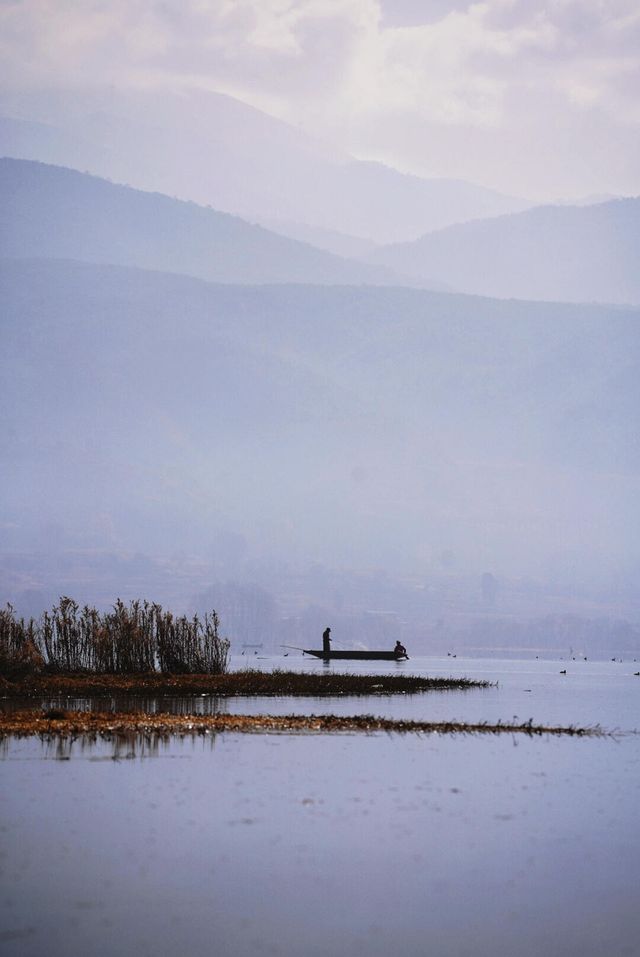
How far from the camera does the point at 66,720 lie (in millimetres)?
43094

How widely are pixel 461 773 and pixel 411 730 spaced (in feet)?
31.3

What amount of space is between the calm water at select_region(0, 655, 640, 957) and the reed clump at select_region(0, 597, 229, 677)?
2298 centimetres

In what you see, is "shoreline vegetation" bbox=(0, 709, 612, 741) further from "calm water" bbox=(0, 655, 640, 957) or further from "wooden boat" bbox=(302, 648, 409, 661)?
"wooden boat" bbox=(302, 648, 409, 661)

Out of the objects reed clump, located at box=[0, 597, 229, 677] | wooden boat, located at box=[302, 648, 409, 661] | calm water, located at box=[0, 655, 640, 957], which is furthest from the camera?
wooden boat, located at box=[302, 648, 409, 661]

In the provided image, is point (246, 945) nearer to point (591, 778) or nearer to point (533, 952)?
point (533, 952)

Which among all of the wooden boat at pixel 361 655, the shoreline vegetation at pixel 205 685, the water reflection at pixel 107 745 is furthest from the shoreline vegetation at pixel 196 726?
the wooden boat at pixel 361 655

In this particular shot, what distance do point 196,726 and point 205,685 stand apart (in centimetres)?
1963

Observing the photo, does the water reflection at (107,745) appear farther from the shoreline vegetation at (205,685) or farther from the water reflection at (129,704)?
the shoreline vegetation at (205,685)

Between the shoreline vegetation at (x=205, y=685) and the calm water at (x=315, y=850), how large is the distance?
56.5 feet

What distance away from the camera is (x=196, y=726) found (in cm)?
4384

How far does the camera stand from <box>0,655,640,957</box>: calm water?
20906mm

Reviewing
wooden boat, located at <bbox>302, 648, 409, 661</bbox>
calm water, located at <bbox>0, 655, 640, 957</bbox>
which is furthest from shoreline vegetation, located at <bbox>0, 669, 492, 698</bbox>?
wooden boat, located at <bbox>302, 648, 409, 661</bbox>

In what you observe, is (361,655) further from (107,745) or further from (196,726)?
(107,745)

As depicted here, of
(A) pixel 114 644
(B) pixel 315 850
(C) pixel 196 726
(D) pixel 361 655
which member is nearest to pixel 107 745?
(C) pixel 196 726
